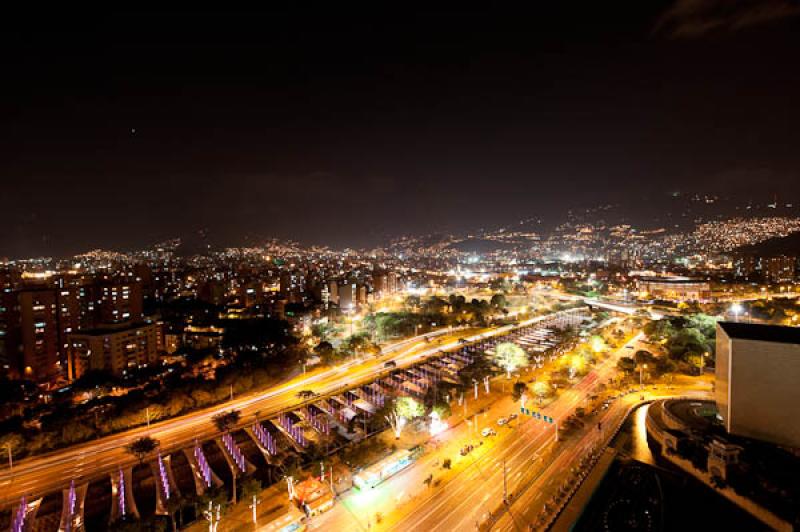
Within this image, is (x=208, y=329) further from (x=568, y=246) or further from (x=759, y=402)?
(x=568, y=246)

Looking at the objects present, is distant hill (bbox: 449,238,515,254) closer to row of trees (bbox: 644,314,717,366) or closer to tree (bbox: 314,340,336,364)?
row of trees (bbox: 644,314,717,366)

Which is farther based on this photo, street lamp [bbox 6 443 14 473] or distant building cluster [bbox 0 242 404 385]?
distant building cluster [bbox 0 242 404 385]

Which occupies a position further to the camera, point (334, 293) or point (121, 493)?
point (334, 293)

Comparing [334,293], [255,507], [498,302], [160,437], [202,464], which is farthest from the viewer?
[334,293]

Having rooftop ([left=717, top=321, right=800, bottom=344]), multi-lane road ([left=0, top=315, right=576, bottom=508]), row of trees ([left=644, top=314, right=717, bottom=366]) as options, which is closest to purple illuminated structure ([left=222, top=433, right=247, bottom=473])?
multi-lane road ([left=0, top=315, right=576, bottom=508])

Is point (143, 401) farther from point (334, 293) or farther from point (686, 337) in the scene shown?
point (334, 293)

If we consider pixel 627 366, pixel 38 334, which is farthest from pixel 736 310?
pixel 38 334
